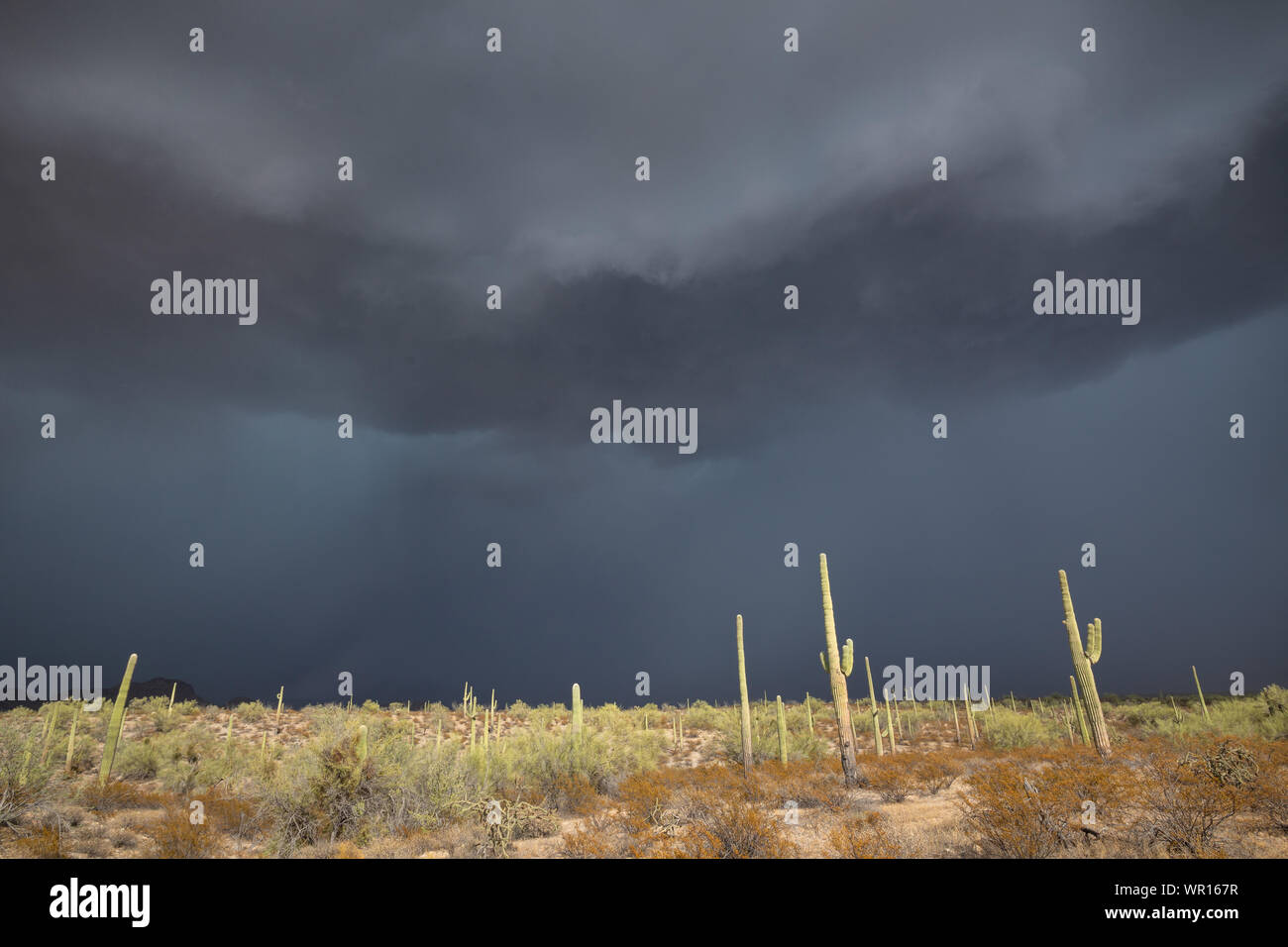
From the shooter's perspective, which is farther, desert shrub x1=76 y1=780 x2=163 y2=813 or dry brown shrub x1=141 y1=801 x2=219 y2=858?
desert shrub x1=76 y1=780 x2=163 y2=813

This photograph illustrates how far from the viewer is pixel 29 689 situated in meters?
15.8

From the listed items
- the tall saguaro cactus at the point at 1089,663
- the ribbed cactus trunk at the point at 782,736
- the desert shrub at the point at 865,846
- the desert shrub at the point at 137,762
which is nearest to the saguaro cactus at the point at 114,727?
the desert shrub at the point at 137,762

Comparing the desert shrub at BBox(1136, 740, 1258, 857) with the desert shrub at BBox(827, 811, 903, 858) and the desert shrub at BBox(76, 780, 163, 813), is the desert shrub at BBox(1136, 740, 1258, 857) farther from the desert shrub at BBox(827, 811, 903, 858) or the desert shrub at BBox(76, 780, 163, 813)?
the desert shrub at BBox(76, 780, 163, 813)

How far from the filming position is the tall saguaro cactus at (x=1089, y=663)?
53.1 ft

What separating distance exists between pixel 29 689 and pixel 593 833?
17.8 meters

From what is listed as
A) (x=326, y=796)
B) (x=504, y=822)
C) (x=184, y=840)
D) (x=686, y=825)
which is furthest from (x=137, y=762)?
(x=686, y=825)

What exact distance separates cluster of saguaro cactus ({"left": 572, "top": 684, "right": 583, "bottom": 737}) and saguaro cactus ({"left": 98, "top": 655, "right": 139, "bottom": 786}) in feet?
40.1

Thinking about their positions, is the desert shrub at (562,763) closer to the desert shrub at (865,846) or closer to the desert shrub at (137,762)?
the desert shrub at (865,846)

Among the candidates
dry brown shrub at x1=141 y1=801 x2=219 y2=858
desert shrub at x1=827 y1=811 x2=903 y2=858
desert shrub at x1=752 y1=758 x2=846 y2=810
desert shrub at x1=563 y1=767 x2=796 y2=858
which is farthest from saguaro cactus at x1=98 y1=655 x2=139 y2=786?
desert shrub at x1=827 y1=811 x2=903 y2=858

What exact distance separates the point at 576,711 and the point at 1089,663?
16.4m

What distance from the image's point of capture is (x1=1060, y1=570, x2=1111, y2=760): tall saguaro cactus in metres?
16.2
